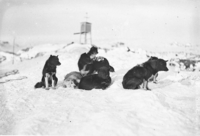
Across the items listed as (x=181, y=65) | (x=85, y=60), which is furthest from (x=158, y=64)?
(x=181, y=65)

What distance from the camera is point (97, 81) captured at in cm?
820

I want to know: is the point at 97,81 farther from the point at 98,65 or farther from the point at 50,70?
the point at 50,70

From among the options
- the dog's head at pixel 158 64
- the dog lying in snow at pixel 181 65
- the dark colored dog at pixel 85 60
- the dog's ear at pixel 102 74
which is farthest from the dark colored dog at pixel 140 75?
the dog lying in snow at pixel 181 65

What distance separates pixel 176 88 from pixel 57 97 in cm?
479

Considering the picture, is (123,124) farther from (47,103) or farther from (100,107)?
(47,103)

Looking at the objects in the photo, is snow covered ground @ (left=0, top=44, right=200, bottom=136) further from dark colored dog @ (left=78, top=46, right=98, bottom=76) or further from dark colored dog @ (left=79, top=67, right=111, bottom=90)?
dark colored dog @ (left=78, top=46, right=98, bottom=76)

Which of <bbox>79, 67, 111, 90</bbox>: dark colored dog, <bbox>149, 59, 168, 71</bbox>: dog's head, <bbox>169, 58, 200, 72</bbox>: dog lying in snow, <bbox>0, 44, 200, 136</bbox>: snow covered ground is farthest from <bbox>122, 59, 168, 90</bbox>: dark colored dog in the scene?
<bbox>169, 58, 200, 72</bbox>: dog lying in snow

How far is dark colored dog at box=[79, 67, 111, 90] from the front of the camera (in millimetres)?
8086

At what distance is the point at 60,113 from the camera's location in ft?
16.4

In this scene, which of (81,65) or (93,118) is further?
(81,65)

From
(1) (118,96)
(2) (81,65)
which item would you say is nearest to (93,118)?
(1) (118,96)

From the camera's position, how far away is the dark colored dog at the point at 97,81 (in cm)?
809

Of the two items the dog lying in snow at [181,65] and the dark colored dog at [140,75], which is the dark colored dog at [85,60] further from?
the dog lying in snow at [181,65]

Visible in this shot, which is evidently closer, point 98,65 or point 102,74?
point 102,74
